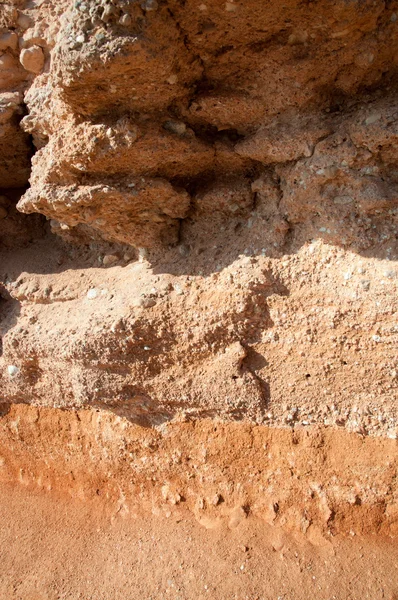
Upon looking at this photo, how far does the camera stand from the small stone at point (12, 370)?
2371 mm

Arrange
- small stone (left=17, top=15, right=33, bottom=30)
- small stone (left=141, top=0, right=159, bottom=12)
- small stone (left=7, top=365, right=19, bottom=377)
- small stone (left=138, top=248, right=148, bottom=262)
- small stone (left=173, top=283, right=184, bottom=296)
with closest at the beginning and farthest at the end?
small stone (left=141, top=0, right=159, bottom=12)
small stone (left=17, top=15, right=33, bottom=30)
small stone (left=173, top=283, right=184, bottom=296)
small stone (left=138, top=248, right=148, bottom=262)
small stone (left=7, top=365, right=19, bottom=377)

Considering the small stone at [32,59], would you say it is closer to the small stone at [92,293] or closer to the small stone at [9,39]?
the small stone at [9,39]

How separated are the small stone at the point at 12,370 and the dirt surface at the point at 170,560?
77 cm

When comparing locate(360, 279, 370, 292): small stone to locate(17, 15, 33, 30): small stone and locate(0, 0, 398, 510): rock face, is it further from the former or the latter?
locate(17, 15, 33, 30): small stone

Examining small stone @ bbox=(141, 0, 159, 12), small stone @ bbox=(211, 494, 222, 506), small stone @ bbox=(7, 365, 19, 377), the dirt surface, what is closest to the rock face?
small stone @ bbox=(141, 0, 159, 12)

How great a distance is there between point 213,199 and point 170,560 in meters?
1.69

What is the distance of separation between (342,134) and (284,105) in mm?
240

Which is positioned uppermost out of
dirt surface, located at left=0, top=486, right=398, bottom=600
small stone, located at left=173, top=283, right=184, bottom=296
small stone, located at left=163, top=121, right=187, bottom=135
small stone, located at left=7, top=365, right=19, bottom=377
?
small stone, located at left=163, top=121, right=187, bottom=135

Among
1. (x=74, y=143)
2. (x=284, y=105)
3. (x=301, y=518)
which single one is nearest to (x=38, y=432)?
(x=301, y=518)

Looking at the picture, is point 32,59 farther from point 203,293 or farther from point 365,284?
point 365,284

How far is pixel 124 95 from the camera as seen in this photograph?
158 centimetres

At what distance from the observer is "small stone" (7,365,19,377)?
7.78 ft

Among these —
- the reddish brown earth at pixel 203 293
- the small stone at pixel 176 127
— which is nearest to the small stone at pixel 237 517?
the reddish brown earth at pixel 203 293

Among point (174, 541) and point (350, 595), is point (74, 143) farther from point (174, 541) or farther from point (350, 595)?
point (350, 595)
